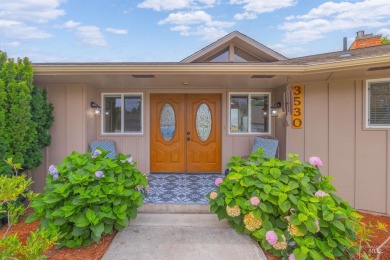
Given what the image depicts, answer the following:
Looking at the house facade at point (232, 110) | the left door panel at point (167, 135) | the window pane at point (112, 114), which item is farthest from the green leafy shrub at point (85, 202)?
the left door panel at point (167, 135)

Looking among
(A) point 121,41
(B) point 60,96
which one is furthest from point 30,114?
(A) point 121,41

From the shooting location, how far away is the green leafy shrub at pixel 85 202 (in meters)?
2.41

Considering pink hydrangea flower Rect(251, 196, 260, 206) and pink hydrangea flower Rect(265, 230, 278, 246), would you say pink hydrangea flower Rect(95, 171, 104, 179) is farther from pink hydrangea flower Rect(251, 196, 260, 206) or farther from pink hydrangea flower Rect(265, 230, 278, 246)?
pink hydrangea flower Rect(265, 230, 278, 246)

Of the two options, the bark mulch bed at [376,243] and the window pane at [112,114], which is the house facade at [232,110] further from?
the bark mulch bed at [376,243]

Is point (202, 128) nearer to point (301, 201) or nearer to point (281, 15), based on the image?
point (301, 201)

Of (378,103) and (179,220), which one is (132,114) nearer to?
(179,220)

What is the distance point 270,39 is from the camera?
10.5 metres

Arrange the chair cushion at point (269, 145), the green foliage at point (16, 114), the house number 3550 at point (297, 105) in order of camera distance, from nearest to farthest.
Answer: the green foliage at point (16, 114) → the house number 3550 at point (297, 105) → the chair cushion at point (269, 145)

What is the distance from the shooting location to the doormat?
3.69 meters

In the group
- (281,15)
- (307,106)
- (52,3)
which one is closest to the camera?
(307,106)

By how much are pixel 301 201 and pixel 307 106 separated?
96.9 inches

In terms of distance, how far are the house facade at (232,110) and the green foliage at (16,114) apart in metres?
0.32

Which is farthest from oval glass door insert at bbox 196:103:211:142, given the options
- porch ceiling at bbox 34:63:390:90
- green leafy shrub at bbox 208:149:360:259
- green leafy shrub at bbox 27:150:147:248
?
green leafy shrub at bbox 27:150:147:248

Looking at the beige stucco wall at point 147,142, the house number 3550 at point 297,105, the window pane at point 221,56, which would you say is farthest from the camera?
the window pane at point 221,56
